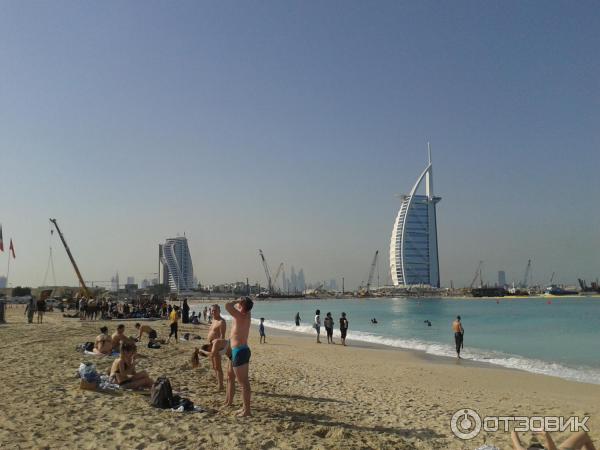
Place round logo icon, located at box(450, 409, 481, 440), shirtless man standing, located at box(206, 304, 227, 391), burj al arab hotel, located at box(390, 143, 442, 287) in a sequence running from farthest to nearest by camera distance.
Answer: burj al arab hotel, located at box(390, 143, 442, 287) < shirtless man standing, located at box(206, 304, 227, 391) < round logo icon, located at box(450, 409, 481, 440)

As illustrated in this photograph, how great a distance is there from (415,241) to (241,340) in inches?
7116

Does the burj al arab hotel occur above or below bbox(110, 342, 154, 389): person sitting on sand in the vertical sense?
above

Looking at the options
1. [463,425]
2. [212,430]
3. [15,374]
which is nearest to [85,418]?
[212,430]

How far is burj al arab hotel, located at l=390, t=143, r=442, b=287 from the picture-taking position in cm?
17912

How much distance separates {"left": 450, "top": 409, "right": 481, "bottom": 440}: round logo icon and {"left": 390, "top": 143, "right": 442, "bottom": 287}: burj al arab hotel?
174m

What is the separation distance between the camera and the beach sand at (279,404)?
514 centimetres

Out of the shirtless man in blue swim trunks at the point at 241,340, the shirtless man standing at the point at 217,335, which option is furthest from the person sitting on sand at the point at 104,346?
the shirtless man in blue swim trunks at the point at 241,340

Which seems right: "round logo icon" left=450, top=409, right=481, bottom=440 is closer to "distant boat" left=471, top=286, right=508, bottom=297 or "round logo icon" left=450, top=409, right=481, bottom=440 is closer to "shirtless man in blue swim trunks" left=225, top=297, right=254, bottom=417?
"shirtless man in blue swim trunks" left=225, top=297, right=254, bottom=417

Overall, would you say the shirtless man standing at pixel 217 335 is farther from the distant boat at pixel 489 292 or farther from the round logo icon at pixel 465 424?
the distant boat at pixel 489 292

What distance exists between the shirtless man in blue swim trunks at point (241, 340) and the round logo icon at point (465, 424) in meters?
2.85

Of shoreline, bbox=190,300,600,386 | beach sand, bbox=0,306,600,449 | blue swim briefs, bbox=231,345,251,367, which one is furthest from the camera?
shoreline, bbox=190,300,600,386

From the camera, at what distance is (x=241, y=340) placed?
582cm

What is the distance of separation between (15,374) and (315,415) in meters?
5.33

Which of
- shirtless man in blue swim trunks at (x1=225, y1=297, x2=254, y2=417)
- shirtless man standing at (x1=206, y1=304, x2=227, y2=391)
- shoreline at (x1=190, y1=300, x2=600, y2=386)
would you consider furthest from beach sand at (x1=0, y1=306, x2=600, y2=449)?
shoreline at (x1=190, y1=300, x2=600, y2=386)
